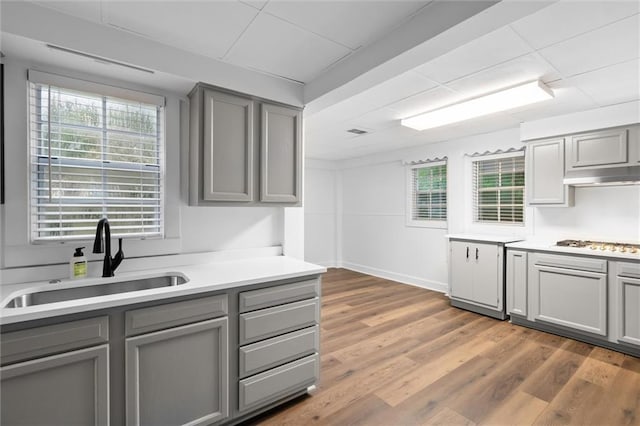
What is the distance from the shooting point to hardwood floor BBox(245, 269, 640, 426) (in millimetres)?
1998

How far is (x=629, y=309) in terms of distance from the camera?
2793 millimetres

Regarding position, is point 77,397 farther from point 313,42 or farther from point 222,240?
point 313,42

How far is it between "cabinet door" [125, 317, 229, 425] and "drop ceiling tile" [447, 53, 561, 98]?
2.63 metres

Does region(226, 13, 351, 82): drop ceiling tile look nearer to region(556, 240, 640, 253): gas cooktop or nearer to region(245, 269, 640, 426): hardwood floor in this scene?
region(245, 269, 640, 426): hardwood floor

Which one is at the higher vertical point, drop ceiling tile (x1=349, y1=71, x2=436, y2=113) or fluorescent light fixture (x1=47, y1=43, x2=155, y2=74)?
drop ceiling tile (x1=349, y1=71, x2=436, y2=113)

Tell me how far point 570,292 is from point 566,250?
433mm

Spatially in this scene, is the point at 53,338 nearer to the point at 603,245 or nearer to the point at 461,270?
the point at 461,270

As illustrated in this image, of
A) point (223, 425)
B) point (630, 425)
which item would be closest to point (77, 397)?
point (223, 425)

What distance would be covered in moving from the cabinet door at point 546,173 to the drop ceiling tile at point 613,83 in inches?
25.2

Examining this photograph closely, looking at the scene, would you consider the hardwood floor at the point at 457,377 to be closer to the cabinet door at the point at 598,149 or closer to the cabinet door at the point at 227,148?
the cabinet door at the point at 227,148

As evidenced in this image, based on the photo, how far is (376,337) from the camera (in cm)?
320

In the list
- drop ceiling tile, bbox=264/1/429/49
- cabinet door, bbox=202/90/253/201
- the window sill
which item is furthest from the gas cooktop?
cabinet door, bbox=202/90/253/201

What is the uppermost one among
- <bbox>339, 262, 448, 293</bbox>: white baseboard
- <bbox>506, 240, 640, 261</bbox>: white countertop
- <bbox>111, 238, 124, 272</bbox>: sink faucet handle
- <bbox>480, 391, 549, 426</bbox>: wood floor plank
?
<bbox>111, 238, 124, 272</bbox>: sink faucet handle

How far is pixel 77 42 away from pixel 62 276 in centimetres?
139
